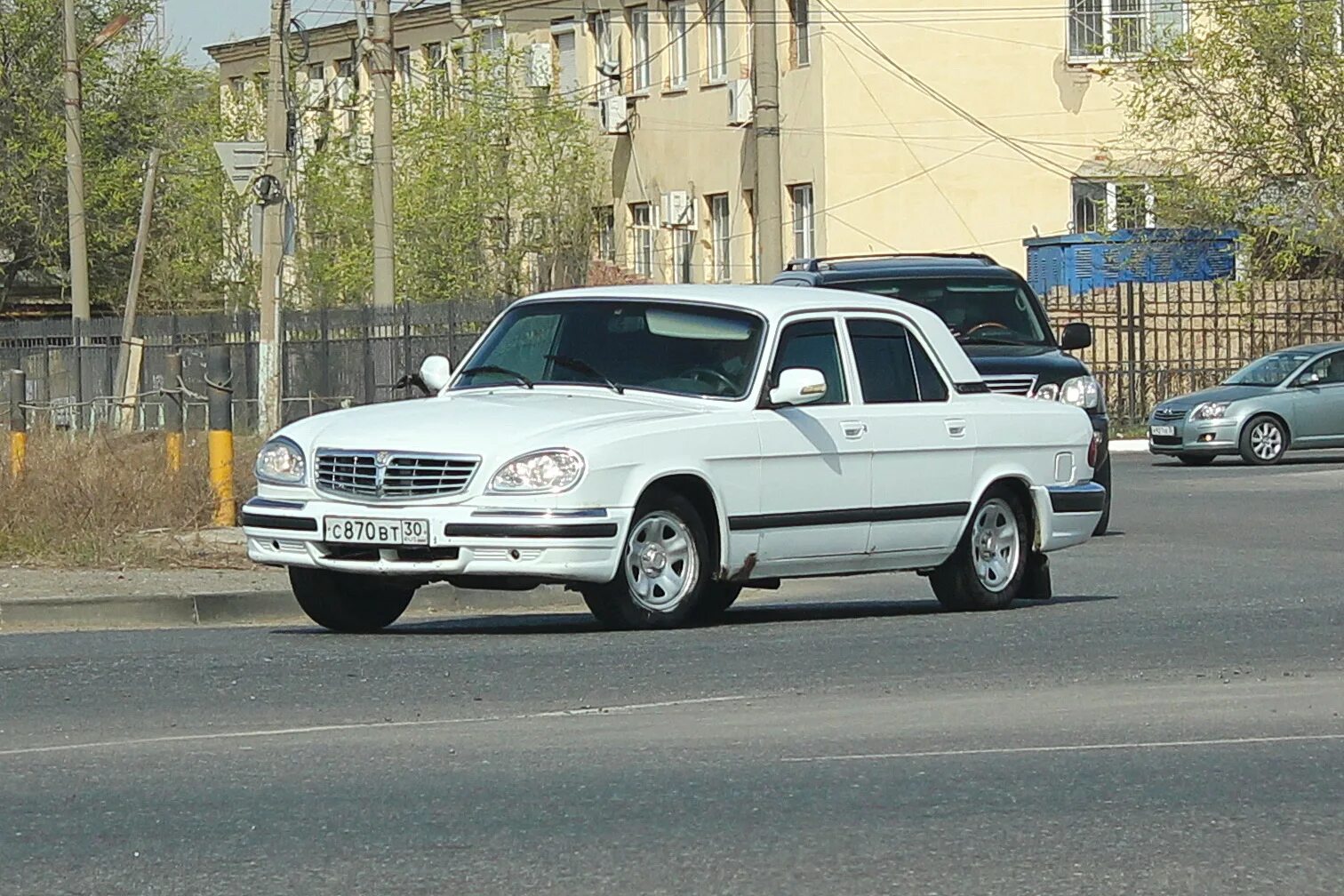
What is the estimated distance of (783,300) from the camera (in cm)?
1317

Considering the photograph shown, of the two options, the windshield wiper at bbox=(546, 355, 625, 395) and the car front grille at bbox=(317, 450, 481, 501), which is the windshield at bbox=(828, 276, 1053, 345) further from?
the car front grille at bbox=(317, 450, 481, 501)

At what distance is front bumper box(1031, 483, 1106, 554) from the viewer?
1375cm

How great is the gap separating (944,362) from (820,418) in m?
1.25

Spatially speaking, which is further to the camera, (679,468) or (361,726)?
(679,468)

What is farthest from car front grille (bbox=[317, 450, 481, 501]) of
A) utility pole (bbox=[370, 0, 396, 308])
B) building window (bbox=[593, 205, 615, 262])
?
building window (bbox=[593, 205, 615, 262])

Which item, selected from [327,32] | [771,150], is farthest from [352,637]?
[327,32]

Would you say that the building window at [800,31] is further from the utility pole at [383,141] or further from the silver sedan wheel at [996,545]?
the silver sedan wheel at [996,545]

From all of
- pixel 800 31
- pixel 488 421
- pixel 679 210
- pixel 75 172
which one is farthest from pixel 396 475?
pixel 679 210

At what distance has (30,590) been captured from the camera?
1419 centimetres

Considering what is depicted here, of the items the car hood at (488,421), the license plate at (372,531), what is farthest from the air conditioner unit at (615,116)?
the license plate at (372,531)

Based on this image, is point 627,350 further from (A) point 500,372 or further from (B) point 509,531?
(B) point 509,531

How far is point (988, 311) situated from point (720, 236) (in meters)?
29.6

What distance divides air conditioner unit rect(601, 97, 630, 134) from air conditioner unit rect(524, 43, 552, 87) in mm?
2828

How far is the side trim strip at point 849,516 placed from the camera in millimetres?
12250
